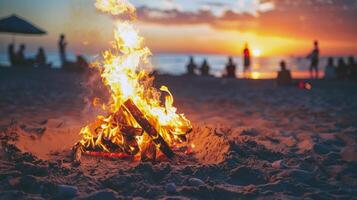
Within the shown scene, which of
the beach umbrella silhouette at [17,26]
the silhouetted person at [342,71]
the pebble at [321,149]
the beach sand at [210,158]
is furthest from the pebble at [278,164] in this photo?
the beach umbrella silhouette at [17,26]

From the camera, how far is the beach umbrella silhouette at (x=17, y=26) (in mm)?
21641

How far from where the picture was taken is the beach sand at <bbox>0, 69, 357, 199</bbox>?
4.97m

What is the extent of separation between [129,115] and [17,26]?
17.7 m

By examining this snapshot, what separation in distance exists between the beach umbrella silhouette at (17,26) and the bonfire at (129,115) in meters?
16.2

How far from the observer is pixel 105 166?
6.01 metres

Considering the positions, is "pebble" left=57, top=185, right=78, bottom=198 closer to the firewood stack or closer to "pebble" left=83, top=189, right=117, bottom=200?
"pebble" left=83, top=189, right=117, bottom=200

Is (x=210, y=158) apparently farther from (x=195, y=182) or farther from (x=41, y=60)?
(x=41, y=60)

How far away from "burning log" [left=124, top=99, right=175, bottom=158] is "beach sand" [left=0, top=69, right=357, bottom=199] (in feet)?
0.64

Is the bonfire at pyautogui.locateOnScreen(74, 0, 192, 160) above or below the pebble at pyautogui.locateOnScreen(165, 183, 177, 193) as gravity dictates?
above

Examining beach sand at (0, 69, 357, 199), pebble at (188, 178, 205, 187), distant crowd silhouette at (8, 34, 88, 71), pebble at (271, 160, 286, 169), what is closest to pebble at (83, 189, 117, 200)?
beach sand at (0, 69, 357, 199)

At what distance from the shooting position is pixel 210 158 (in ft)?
21.5

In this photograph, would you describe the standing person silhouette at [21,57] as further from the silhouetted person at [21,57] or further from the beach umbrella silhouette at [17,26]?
the beach umbrella silhouette at [17,26]

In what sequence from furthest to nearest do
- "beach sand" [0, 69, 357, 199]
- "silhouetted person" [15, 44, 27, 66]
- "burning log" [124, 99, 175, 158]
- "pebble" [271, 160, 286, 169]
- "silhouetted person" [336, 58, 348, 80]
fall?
1. "silhouetted person" [15, 44, 27, 66]
2. "silhouetted person" [336, 58, 348, 80]
3. "burning log" [124, 99, 175, 158]
4. "pebble" [271, 160, 286, 169]
5. "beach sand" [0, 69, 357, 199]

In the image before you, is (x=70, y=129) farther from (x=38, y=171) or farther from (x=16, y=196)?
(x=16, y=196)
